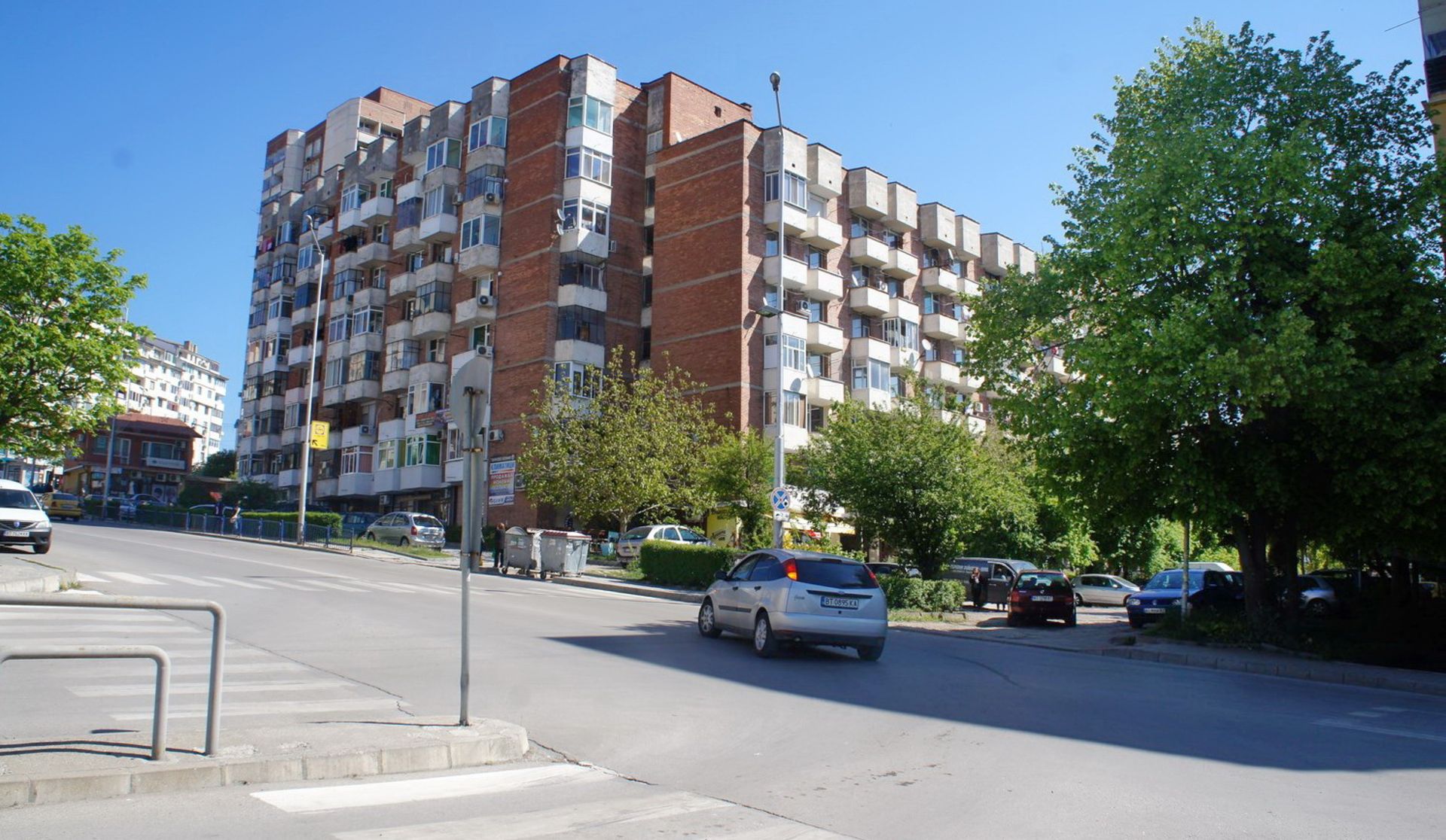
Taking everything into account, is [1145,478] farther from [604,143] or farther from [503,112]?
[503,112]

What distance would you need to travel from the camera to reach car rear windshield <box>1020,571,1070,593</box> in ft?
77.0

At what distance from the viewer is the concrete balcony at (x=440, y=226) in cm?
5234

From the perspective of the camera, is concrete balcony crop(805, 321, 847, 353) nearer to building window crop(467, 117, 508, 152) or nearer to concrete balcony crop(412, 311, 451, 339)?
building window crop(467, 117, 508, 152)

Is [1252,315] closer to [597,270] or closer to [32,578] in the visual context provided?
[32,578]

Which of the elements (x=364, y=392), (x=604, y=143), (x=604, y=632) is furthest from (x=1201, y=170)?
(x=364, y=392)

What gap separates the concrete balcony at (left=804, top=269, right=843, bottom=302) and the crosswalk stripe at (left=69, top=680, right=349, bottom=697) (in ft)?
129

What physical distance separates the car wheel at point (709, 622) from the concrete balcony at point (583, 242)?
33.4 meters

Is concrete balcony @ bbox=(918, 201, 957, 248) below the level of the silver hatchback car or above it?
above

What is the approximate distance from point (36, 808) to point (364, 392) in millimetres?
54116

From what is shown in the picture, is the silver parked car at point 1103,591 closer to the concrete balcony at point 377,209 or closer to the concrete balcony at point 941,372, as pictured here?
the concrete balcony at point 941,372

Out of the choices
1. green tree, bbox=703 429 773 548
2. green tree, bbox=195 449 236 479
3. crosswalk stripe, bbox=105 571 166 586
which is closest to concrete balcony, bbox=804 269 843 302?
green tree, bbox=703 429 773 548

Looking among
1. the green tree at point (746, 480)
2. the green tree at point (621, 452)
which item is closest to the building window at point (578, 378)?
the green tree at point (621, 452)

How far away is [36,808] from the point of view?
491cm

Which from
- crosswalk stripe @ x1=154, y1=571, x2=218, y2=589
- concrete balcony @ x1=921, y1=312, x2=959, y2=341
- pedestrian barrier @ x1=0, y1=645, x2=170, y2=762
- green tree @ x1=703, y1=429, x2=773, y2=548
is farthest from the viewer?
concrete balcony @ x1=921, y1=312, x2=959, y2=341
